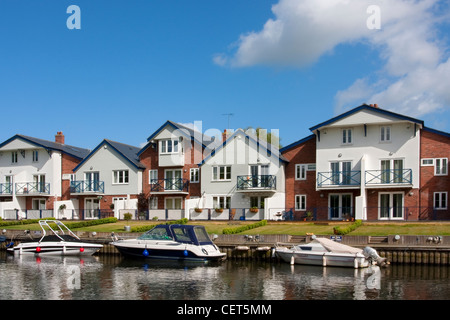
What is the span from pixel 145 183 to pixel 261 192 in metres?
12.3

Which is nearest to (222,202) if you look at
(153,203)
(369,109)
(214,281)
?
(153,203)

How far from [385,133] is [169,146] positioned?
1945 cm

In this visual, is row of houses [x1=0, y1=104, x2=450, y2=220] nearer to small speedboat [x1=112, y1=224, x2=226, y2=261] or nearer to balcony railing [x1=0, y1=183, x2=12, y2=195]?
balcony railing [x1=0, y1=183, x2=12, y2=195]

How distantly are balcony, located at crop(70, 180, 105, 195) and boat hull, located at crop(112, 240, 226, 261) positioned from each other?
68.6 feet

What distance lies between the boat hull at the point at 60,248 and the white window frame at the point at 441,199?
24.5m

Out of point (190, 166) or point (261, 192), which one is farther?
point (190, 166)

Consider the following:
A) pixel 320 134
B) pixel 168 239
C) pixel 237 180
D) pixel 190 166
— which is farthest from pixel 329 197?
Result: pixel 168 239

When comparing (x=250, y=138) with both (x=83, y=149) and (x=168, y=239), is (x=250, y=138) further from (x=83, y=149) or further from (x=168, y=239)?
(x=83, y=149)

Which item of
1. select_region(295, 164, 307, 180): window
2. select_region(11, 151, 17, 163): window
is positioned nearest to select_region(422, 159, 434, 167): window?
select_region(295, 164, 307, 180): window

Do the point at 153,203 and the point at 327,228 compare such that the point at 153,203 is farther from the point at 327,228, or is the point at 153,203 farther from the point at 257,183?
the point at 327,228

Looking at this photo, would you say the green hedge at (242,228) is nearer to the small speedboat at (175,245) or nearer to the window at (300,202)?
the small speedboat at (175,245)

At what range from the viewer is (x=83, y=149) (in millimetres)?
60812

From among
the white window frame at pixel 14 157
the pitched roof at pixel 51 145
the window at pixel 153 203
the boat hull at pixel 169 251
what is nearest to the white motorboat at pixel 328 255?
the boat hull at pixel 169 251

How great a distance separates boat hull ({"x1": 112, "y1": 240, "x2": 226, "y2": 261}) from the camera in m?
28.8
